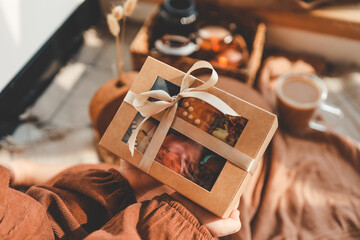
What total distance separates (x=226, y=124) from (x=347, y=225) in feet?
1.73

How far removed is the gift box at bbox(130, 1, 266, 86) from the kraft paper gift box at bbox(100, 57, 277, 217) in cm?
47

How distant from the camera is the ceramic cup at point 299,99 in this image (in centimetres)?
94

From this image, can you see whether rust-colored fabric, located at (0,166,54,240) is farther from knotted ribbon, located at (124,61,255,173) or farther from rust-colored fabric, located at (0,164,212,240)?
knotted ribbon, located at (124,61,255,173)

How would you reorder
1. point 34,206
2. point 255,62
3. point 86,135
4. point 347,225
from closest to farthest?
point 34,206 → point 347,225 → point 255,62 → point 86,135

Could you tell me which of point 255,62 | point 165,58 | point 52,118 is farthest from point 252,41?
point 52,118

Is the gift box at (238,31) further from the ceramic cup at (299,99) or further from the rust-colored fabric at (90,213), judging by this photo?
the rust-colored fabric at (90,213)

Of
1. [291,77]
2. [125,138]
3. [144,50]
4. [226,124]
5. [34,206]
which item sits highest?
[291,77]

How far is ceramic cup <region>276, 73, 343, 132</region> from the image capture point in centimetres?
94

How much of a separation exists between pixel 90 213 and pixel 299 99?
0.75 meters

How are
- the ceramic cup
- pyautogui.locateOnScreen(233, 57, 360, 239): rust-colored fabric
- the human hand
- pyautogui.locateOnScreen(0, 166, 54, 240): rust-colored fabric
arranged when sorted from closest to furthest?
pyautogui.locateOnScreen(0, 166, 54, 240): rust-colored fabric, the human hand, pyautogui.locateOnScreen(233, 57, 360, 239): rust-colored fabric, the ceramic cup

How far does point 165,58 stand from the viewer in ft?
3.37

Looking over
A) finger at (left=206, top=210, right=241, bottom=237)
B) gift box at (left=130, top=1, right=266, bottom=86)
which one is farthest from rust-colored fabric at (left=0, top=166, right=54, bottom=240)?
gift box at (left=130, top=1, right=266, bottom=86)

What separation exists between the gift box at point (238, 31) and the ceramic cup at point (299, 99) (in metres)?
0.13

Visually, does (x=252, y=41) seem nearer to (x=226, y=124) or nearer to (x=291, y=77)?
(x=291, y=77)
